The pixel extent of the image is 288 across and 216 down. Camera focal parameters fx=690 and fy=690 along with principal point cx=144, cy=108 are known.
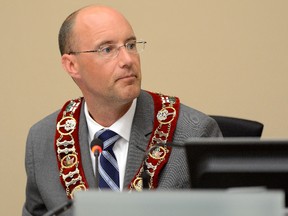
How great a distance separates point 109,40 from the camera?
2910 mm

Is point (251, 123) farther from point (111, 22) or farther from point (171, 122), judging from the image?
point (111, 22)

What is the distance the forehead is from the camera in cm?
292

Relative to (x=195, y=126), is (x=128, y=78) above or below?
above

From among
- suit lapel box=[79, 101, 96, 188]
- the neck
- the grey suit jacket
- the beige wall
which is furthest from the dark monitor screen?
the beige wall

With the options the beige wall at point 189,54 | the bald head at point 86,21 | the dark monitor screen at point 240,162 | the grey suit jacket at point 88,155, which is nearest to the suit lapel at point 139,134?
the grey suit jacket at point 88,155

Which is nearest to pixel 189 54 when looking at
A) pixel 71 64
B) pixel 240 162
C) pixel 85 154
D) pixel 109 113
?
pixel 71 64

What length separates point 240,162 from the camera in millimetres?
1805

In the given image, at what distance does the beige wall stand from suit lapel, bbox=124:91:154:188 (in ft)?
4.21

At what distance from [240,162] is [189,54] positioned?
2.48m

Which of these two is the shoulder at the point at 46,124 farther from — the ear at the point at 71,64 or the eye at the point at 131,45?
the eye at the point at 131,45

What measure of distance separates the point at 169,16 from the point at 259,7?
21.7 inches

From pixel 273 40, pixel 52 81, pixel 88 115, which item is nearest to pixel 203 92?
pixel 273 40

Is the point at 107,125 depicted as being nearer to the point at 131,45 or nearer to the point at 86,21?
the point at 131,45

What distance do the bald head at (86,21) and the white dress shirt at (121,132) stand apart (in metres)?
0.36
